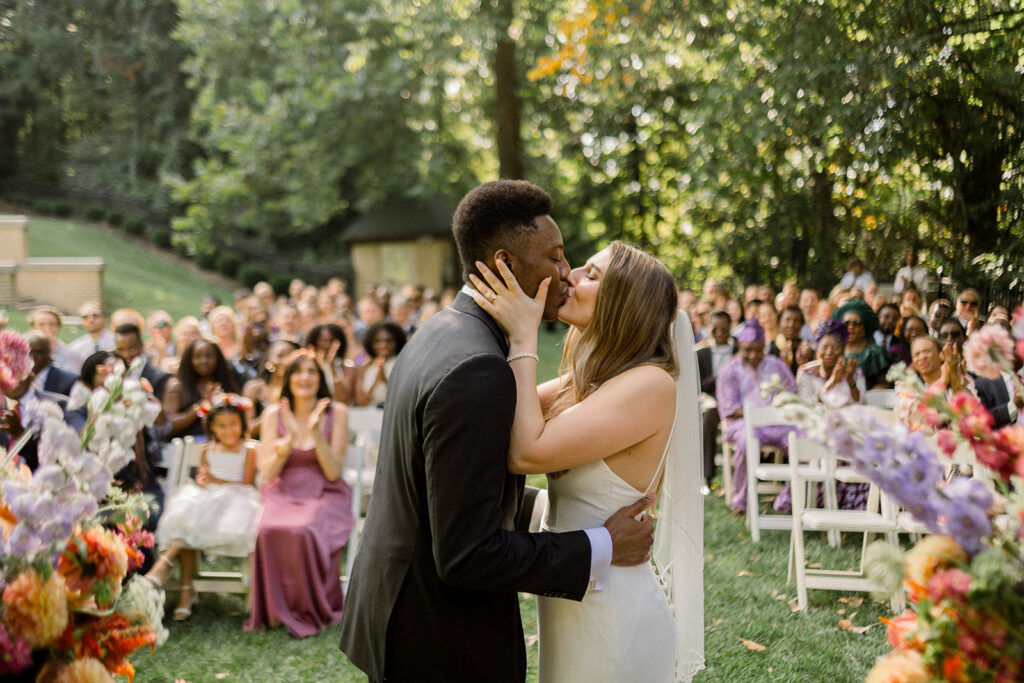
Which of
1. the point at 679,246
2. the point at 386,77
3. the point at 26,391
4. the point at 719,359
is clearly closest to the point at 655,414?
the point at 26,391

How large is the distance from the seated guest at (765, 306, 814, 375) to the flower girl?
5.66 metres

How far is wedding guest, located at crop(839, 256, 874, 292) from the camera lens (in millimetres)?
6938

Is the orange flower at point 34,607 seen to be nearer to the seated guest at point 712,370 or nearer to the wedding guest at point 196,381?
the wedding guest at point 196,381

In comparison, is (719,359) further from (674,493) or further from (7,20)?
(7,20)

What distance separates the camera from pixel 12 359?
224 centimetres

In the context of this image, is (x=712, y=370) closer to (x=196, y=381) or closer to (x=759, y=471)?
(x=759, y=471)

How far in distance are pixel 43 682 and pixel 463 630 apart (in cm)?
101

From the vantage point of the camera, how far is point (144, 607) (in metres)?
2.02

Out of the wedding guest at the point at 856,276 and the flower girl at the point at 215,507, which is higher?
the wedding guest at the point at 856,276

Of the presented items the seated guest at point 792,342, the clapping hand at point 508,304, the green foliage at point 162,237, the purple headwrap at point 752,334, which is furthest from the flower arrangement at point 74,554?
the green foliage at point 162,237

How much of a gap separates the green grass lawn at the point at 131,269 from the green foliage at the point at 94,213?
0.76 m

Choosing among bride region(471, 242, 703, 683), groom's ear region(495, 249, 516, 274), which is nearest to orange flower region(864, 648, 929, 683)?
bride region(471, 242, 703, 683)

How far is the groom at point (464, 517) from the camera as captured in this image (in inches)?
82.6

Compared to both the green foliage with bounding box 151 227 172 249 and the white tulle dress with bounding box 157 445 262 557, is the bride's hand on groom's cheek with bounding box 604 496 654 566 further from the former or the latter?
the green foliage with bounding box 151 227 172 249
